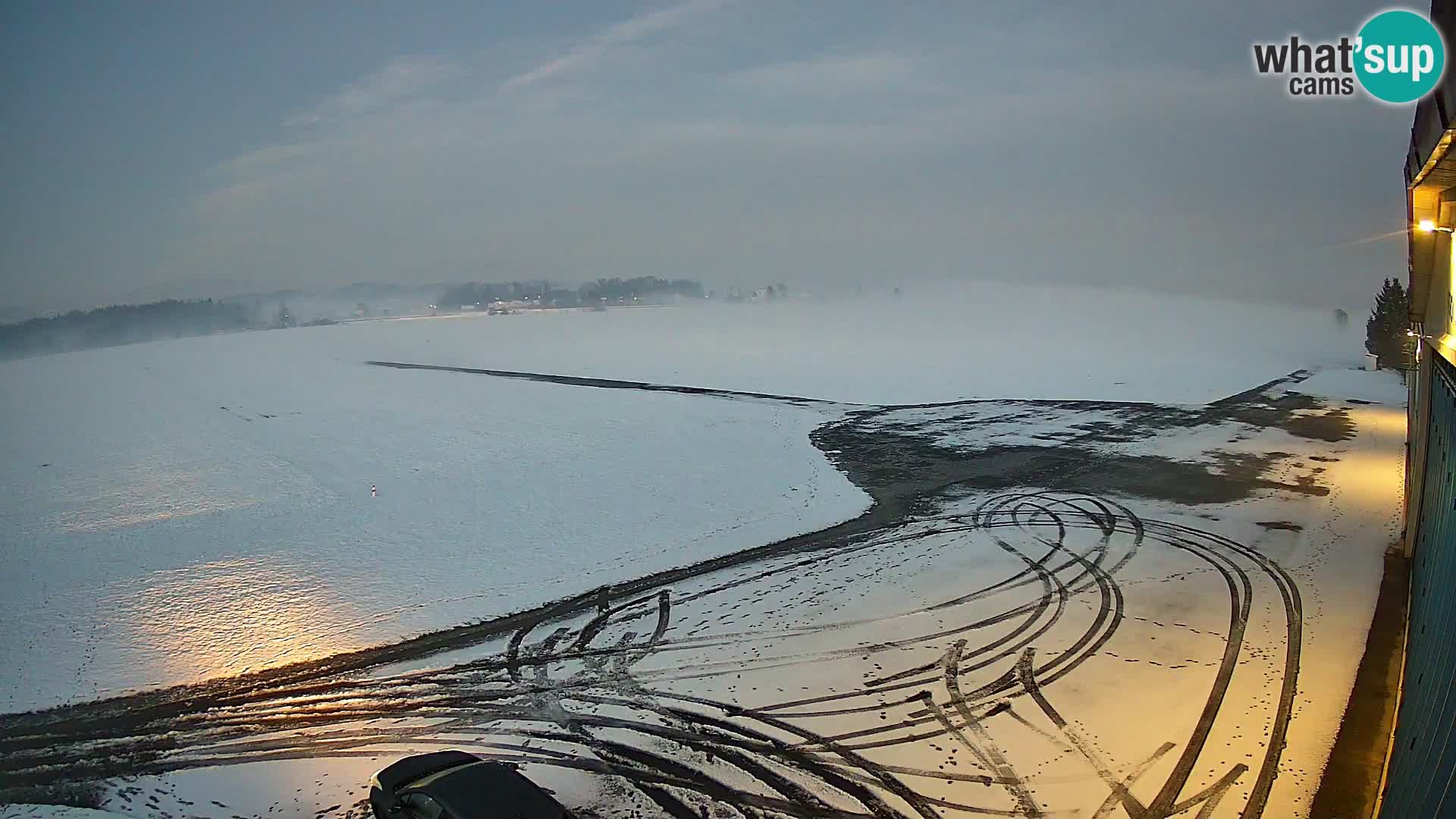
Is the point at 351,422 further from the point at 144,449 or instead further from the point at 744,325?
the point at 744,325

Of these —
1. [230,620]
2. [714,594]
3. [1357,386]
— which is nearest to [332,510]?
[230,620]

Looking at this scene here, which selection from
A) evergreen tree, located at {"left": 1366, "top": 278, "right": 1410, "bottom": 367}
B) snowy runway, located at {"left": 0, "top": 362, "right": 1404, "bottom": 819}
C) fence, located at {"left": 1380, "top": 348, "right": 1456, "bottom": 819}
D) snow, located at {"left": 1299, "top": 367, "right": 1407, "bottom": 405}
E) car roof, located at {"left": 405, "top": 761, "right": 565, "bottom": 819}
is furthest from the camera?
evergreen tree, located at {"left": 1366, "top": 278, "right": 1410, "bottom": 367}

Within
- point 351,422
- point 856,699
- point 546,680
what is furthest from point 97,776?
point 351,422

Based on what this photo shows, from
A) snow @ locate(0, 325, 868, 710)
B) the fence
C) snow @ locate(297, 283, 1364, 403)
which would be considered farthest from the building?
snow @ locate(297, 283, 1364, 403)

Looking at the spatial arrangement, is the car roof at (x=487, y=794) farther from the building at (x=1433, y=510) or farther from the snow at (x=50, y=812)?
the building at (x=1433, y=510)

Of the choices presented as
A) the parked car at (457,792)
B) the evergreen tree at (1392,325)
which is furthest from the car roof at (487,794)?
the evergreen tree at (1392,325)

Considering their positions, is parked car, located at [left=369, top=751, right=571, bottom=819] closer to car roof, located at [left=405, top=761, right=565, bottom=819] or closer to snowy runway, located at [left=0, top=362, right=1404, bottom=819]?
car roof, located at [left=405, top=761, right=565, bottom=819]

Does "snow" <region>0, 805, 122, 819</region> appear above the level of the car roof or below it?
below
